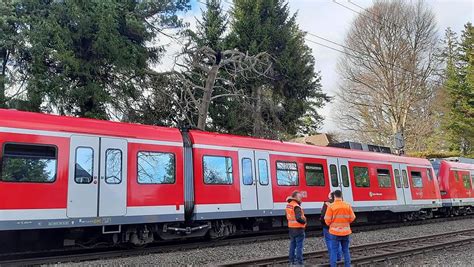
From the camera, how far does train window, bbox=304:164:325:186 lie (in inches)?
548

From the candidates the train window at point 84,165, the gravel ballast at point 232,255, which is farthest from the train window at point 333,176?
the train window at point 84,165

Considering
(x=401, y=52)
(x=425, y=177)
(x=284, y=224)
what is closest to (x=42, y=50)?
(x=284, y=224)

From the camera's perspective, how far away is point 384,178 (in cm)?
1702

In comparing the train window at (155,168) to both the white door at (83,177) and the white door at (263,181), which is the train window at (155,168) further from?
the white door at (263,181)

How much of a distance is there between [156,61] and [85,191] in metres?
10.7

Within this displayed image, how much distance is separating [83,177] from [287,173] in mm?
6397

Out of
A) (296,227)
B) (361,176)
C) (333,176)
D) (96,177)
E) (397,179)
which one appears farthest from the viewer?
(397,179)

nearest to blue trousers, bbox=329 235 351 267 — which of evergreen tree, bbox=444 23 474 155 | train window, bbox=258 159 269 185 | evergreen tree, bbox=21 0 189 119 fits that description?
train window, bbox=258 159 269 185

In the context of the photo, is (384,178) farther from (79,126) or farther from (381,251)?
(79,126)

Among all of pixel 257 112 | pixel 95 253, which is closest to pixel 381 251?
pixel 95 253

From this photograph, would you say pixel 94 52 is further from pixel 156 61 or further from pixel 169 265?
pixel 169 265

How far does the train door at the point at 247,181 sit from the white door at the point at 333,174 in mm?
3536

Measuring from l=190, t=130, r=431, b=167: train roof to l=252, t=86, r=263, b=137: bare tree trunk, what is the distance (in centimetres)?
690

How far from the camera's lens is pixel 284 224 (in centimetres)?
1386
